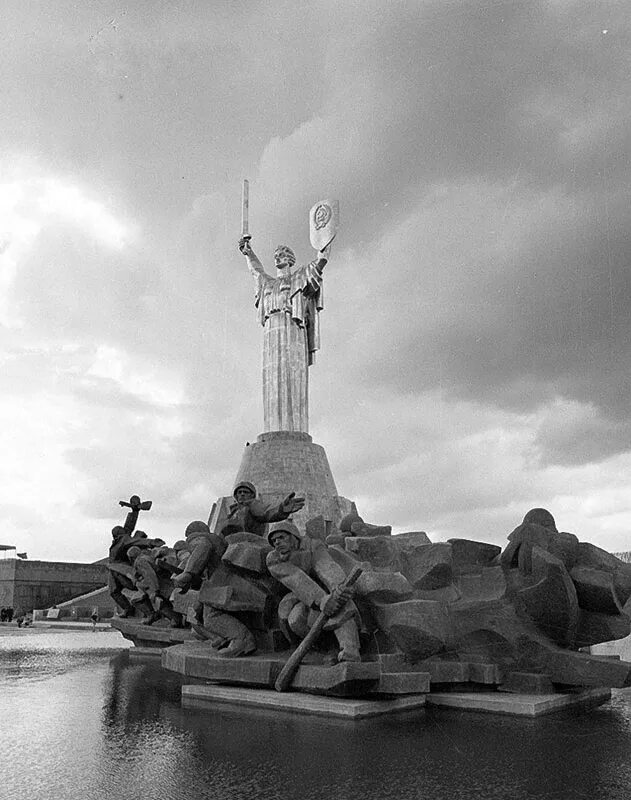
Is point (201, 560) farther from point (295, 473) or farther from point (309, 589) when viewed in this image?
point (295, 473)

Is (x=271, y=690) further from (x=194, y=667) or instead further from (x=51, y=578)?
(x=51, y=578)

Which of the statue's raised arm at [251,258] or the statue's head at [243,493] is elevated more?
the statue's raised arm at [251,258]

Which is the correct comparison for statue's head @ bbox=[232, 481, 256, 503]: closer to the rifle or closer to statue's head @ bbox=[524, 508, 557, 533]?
the rifle

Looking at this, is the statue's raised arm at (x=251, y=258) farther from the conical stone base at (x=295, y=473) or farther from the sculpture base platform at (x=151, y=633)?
the sculpture base platform at (x=151, y=633)

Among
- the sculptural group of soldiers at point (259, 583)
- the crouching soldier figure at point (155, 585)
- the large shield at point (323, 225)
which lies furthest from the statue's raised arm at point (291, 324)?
the sculptural group of soldiers at point (259, 583)

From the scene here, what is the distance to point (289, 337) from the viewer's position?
24594 mm

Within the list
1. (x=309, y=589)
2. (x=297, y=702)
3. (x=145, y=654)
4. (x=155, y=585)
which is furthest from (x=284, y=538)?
(x=145, y=654)

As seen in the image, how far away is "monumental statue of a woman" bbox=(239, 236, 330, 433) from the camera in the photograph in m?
24.3

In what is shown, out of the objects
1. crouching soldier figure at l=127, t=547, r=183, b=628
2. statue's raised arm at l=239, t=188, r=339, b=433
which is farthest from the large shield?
crouching soldier figure at l=127, t=547, r=183, b=628

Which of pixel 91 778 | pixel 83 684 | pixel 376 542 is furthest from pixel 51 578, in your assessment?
pixel 91 778

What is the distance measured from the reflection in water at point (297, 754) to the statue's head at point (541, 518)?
172cm

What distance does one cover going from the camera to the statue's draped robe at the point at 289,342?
24.3 metres

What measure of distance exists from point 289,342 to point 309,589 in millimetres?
18577

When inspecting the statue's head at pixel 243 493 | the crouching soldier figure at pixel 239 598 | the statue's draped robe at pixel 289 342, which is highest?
the statue's draped robe at pixel 289 342
